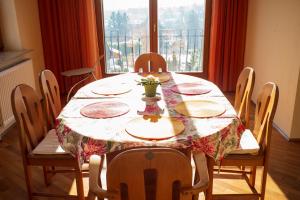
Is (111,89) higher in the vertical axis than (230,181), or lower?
higher

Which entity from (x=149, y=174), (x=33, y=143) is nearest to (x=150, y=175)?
(x=149, y=174)

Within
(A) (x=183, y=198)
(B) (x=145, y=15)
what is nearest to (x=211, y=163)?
(A) (x=183, y=198)

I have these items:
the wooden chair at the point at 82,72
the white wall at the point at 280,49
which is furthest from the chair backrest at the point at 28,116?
the white wall at the point at 280,49

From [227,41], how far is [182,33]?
0.71 meters

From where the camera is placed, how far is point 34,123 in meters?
2.18

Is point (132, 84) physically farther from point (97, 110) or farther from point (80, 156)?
point (80, 156)

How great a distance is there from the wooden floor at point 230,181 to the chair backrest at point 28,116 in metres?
0.51

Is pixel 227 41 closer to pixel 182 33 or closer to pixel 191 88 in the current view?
pixel 182 33

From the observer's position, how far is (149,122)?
187 cm

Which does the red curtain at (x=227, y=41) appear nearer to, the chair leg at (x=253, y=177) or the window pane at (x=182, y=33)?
the window pane at (x=182, y=33)

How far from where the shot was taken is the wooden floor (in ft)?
7.94

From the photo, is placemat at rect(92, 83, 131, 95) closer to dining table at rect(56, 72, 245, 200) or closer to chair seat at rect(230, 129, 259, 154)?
dining table at rect(56, 72, 245, 200)

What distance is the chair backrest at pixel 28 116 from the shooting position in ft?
6.53

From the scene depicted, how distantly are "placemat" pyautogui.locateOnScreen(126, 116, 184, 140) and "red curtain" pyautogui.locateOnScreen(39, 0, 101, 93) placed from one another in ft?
9.34
